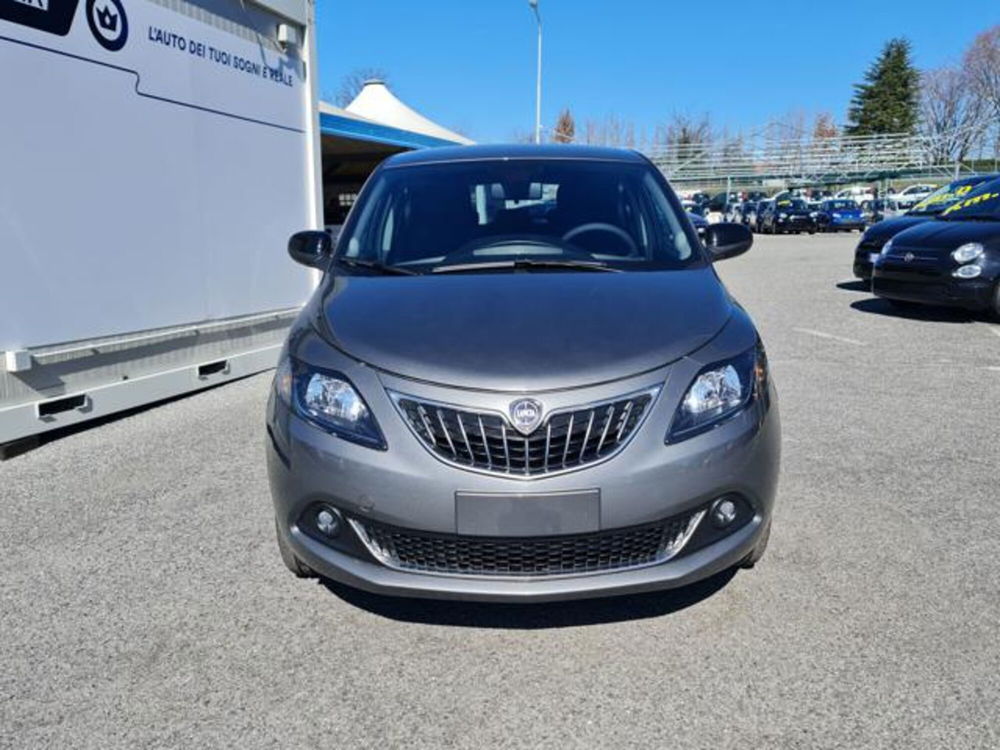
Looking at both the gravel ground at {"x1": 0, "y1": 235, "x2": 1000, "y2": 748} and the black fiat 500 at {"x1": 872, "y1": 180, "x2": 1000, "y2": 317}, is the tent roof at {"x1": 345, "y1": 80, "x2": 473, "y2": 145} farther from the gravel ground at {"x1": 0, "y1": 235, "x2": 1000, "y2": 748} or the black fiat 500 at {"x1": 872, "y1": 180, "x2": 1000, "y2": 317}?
the gravel ground at {"x1": 0, "y1": 235, "x2": 1000, "y2": 748}

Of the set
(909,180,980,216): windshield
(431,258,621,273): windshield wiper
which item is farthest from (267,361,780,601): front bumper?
(909,180,980,216): windshield

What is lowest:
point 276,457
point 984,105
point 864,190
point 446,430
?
point 276,457

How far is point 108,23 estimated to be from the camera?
509 centimetres

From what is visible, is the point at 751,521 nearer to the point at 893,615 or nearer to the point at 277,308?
the point at 893,615

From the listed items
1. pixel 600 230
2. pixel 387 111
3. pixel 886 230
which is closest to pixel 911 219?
pixel 886 230

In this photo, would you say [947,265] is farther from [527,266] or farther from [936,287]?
[527,266]

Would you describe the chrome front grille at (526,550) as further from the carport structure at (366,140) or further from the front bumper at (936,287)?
the carport structure at (366,140)

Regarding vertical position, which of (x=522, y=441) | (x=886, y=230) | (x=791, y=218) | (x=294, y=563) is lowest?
(x=294, y=563)

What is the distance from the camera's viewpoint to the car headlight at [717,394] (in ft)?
7.74

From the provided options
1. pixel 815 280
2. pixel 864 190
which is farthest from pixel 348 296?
pixel 864 190

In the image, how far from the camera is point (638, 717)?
2.25m

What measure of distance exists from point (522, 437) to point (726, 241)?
190 centimetres

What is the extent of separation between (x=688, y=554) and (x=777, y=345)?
6.13m

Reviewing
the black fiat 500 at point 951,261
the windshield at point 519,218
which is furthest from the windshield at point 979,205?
the windshield at point 519,218
